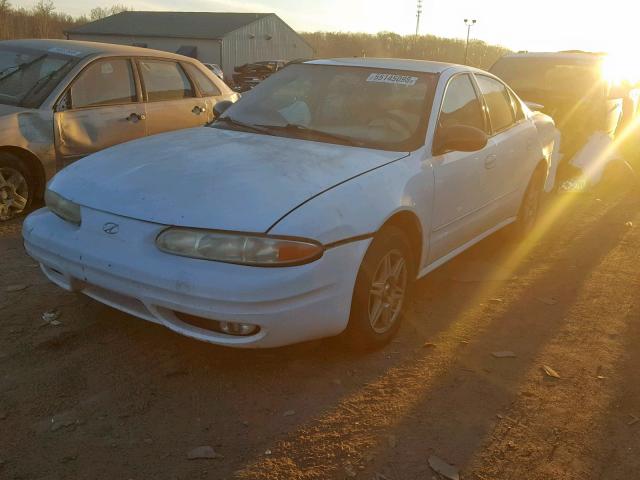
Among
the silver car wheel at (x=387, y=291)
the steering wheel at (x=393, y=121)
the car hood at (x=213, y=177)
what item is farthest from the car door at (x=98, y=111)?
the silver car wheel at (x=387, y=291)

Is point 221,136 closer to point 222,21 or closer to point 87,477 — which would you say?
point 87,477

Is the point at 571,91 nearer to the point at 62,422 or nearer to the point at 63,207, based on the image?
the point at 63,207

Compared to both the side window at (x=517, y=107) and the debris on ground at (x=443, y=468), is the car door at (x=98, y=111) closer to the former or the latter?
the side window at (x=517, y=107)

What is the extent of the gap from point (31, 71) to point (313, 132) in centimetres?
334

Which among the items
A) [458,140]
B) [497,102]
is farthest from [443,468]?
[497,102]

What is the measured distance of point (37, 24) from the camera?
2394 inches

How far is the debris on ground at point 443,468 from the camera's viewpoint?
8.30ft

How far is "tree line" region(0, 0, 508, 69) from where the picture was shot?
2495 inches

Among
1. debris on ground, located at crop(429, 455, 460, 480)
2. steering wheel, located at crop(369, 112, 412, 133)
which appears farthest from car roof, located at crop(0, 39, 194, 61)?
debris on ground, located at crop(429, 455, 460, 480)

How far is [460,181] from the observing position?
408 cm

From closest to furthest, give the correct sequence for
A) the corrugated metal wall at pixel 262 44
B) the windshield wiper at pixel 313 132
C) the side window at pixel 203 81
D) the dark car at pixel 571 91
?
the windshield wiper at pixel 313 132, the side window at pixel 203 81, the dark car at pixel 571 91, the corrugated metal wall at pixel 262 44

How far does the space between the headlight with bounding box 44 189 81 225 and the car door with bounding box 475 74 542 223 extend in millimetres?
2857

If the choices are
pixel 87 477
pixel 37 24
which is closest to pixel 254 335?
pixel 87 477

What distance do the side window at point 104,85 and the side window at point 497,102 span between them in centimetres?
337
